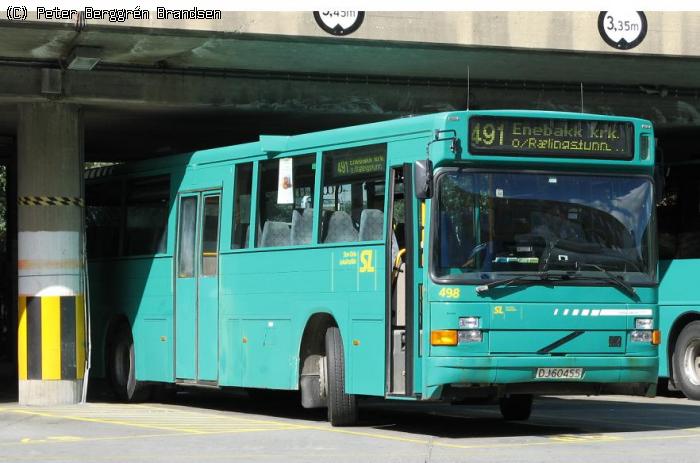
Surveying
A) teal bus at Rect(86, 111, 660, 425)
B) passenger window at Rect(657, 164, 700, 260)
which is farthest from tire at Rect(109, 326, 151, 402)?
passenger window at Rect(657, 164, 700, 260)

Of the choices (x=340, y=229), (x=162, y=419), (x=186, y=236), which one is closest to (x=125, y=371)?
(x=186, y=236)

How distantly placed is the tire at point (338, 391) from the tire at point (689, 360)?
25.5 feet

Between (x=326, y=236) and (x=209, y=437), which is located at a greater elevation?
(x=326, y=236)

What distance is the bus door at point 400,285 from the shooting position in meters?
13.4

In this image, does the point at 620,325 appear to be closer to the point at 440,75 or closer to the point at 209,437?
the point at 209,437

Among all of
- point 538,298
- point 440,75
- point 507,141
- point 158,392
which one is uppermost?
point 440,75

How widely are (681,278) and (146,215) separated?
7.78 metres

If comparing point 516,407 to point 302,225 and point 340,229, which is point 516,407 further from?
point 302,225

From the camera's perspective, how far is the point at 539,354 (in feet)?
43.4

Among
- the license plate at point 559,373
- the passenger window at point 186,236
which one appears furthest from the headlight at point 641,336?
the passenger window at point 186,236

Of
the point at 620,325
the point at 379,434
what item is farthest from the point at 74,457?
the point at 620,325

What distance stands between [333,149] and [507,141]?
223 centimetres

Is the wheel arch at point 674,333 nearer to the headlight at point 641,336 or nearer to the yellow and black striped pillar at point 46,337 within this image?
the headlight at point 641,336

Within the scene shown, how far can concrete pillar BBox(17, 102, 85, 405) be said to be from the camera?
1864cm
